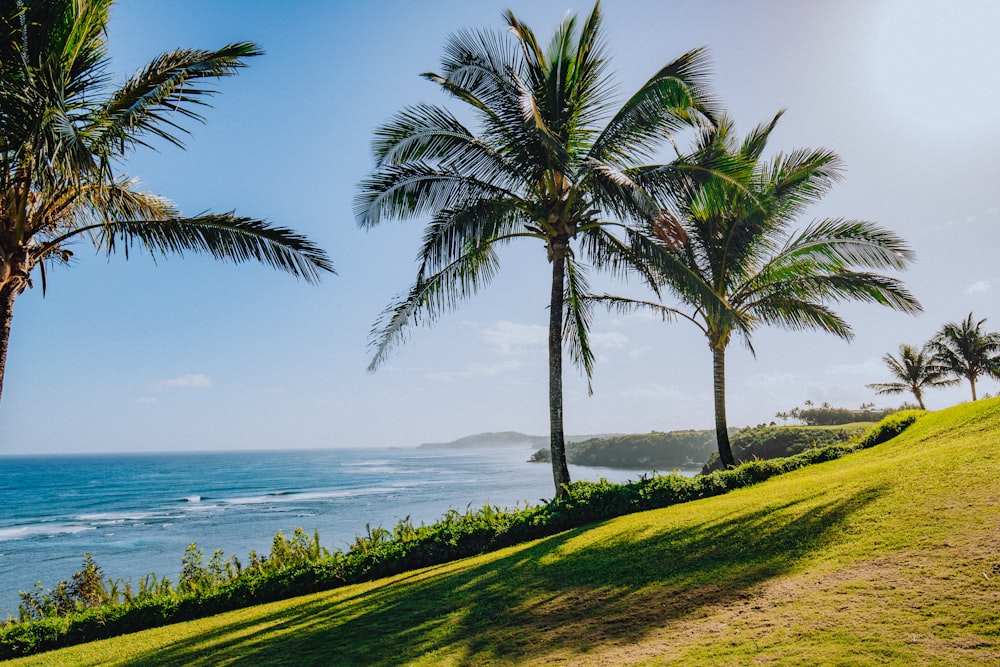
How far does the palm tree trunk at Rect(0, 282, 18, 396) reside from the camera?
5.80 m

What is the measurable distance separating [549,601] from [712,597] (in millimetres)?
1558

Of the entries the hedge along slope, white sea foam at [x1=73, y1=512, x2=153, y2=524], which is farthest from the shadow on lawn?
white sea foam at [x1=73, y1=512, x2=153, y2=524]

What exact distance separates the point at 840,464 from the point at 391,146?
1056 centimetres

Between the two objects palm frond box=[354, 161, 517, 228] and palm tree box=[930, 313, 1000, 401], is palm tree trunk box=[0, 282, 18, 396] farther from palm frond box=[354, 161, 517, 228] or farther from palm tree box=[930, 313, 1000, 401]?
palm tree box=[930, 313, 1000, 401]

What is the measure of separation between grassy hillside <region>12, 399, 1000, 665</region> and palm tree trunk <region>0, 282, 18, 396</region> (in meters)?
3.55

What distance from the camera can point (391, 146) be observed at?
33.2ft

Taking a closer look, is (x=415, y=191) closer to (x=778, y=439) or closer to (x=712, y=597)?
(x=712, y=597)

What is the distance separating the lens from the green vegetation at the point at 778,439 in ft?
113

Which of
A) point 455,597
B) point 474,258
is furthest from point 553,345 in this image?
point 455,597

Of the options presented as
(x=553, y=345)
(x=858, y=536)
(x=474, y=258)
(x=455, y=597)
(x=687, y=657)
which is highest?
(x=474, y=258)

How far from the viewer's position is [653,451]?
242ft

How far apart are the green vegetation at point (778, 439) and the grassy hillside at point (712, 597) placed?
28.5 meters

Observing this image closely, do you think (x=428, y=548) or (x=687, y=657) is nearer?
(x=687, y=657)

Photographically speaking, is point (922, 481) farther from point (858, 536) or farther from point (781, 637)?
point (781, 637)
